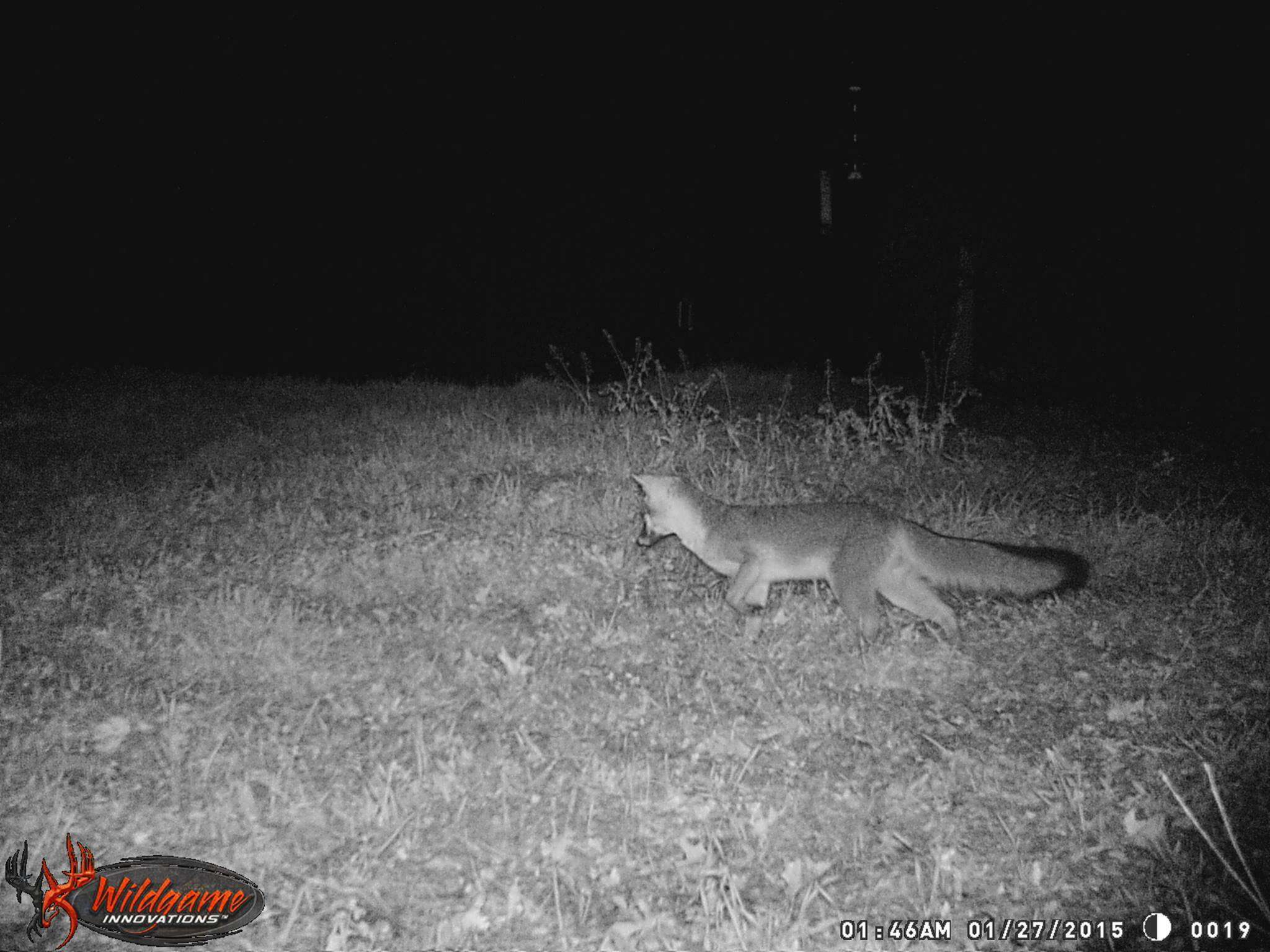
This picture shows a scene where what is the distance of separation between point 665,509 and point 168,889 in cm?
356

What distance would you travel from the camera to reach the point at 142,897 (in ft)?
9.70

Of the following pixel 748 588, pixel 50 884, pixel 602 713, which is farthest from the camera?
pixel 748 588

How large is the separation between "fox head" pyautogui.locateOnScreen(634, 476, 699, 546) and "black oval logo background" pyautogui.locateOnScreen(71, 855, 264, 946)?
10.7ft

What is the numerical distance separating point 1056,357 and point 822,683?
10.4m

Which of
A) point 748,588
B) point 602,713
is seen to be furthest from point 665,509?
point 602,713

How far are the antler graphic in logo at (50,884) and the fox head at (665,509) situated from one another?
11.8 ft

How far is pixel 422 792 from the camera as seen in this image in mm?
3605

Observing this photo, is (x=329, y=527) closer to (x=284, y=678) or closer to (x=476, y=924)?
(x=284, y=678)

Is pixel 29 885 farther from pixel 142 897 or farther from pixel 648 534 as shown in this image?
pixel 648 534
